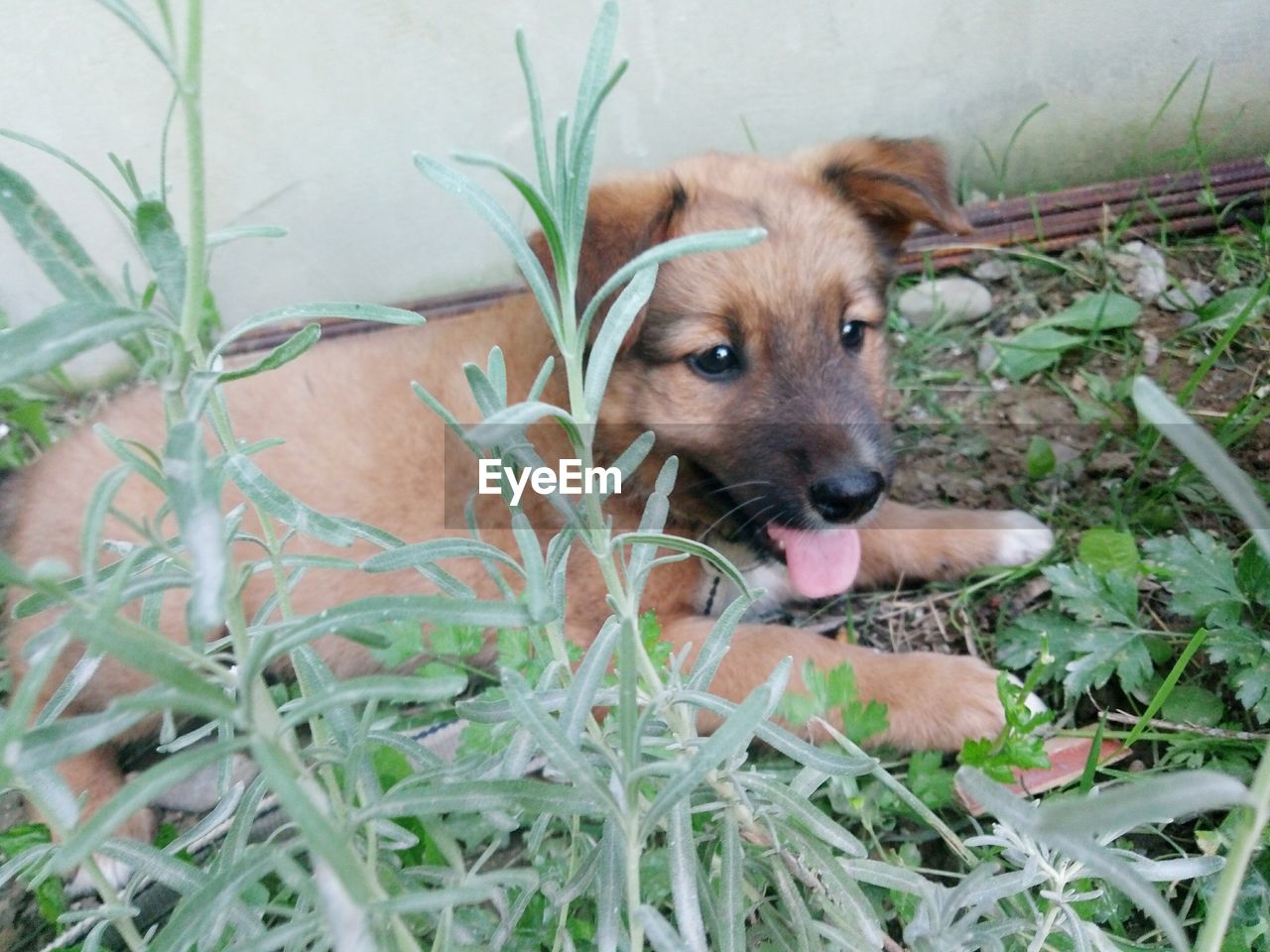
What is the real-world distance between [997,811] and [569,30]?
246 cm

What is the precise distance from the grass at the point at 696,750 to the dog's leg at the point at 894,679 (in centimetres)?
7

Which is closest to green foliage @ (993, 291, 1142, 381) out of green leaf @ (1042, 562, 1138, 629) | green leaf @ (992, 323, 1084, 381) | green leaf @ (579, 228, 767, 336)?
green leaf @ (992, 323, 1084, 381)

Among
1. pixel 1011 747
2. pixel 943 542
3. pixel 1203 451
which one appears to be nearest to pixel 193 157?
pixel 1203 451

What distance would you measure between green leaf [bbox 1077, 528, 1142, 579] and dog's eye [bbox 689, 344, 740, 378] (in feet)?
2.59

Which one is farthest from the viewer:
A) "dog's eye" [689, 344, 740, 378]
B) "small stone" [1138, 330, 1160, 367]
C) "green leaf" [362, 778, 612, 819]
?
"small stone" [1138, 330, 1160, 367]

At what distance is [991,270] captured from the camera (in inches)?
108

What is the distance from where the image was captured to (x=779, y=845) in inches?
35.0

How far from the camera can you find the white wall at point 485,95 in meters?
2.40

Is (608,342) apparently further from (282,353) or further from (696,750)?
(696,750)

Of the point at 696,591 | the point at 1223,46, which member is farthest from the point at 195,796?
the point at 1223,46


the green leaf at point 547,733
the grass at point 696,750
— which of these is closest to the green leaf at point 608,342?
the grass at point 696,750

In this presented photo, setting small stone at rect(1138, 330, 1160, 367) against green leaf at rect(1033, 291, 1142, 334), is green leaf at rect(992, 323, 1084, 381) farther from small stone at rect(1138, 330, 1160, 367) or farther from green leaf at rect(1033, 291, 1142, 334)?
small stone at rect(1138, 330, 1160, 367)

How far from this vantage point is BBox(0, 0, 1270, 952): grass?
545mm

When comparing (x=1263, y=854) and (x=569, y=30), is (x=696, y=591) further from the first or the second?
(x=569, y=30)
